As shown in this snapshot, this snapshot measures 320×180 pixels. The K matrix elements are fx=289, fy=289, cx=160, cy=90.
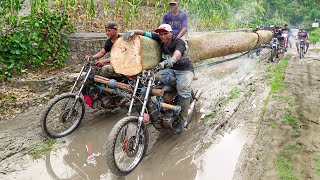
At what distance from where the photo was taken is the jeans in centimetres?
478

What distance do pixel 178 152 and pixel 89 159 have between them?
1.34 m

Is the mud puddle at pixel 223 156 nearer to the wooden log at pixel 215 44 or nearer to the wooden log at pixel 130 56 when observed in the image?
the wooden log at pixel 130 56

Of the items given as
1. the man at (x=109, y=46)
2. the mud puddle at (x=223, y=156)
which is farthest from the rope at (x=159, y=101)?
the man at (x=109, y=46)

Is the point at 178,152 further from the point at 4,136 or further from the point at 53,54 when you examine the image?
the point at 53,54

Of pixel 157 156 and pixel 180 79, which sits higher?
pixel 180 79

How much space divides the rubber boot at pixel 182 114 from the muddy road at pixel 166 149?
0.65ft

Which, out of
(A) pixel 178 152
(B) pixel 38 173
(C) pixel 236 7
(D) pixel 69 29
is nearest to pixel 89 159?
(B) pixel 38 173

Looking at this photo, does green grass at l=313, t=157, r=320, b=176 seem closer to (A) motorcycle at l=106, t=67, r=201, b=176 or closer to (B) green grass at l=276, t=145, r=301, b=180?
(B) green grass at l=276, t=145, r=301, b=180

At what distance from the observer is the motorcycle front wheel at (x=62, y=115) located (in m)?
4.52

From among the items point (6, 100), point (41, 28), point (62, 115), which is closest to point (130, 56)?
point (62, 115)

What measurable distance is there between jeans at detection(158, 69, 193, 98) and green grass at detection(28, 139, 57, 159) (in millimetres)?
2002

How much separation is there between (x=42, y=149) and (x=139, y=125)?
1598 millimetres

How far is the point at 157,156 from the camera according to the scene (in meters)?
4.33

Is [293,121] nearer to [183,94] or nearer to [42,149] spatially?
[183,94]
